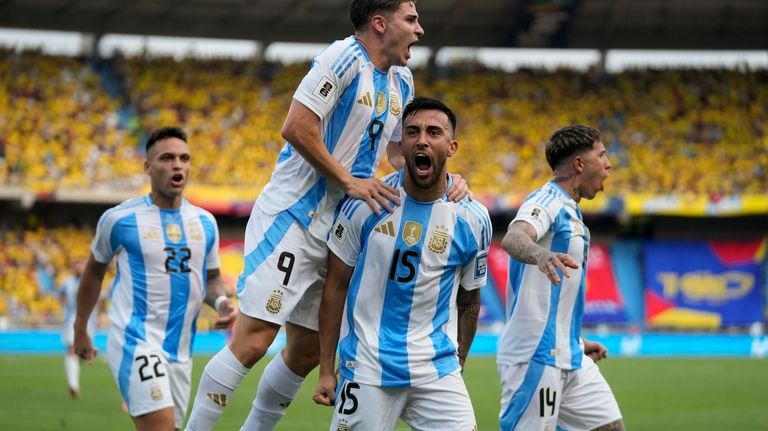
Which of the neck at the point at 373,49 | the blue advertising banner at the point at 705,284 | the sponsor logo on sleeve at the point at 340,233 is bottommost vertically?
the sponsor logo on sleeve at the point at 340,233

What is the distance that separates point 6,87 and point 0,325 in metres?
10.2

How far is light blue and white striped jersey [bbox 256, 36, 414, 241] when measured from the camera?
20.8ft

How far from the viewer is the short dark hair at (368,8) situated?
6445 mm

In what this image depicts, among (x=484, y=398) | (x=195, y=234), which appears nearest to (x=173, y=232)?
(x=195, y=234)

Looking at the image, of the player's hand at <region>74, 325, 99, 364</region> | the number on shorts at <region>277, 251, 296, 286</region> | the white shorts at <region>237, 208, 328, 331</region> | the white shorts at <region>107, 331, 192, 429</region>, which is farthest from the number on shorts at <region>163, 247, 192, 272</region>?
the number on shorts at <region>277, 251, 296, 286</region>

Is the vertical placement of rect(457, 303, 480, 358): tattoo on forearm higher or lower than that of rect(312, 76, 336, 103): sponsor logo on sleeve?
lower

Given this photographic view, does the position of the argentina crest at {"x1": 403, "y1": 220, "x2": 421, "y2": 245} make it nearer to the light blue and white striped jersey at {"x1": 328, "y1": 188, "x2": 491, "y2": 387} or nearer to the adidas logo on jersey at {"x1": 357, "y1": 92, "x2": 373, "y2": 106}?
the light blue and white striped jersey at {"x1": 328, "y1": 188, "x2": 491, "y2": 387}

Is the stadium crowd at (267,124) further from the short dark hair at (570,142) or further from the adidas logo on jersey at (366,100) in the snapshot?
the adidas logo on jersey at (366,100)

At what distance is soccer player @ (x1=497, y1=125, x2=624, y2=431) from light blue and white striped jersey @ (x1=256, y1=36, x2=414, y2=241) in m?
1.09

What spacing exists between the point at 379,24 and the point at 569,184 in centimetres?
181

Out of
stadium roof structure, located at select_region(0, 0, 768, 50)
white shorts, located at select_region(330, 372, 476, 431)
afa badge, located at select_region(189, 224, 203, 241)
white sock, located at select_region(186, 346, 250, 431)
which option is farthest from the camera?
stadium roof structure, located at select_region(0, 0, 768, 50)

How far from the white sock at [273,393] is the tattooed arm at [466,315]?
3.69ft

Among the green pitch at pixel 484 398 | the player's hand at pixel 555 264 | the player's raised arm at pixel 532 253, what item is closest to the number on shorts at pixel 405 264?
the player's raised arm at pixel 532 253

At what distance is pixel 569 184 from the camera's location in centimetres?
736
